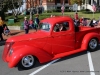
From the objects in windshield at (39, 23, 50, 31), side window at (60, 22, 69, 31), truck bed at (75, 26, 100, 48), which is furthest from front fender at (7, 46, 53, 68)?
truck bed at (75, 26, 100, 48)

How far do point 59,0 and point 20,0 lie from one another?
3250 centimetres

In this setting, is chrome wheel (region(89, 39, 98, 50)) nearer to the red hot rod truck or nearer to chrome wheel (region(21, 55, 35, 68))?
the red hot rod truck

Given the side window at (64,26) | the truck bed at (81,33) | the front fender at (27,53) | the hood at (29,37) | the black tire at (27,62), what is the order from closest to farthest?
the front fender at (27,53) < the black tire at (27,62) < the hood at (29,37) < the side window at (64,26) < the truck bed at (81,33)

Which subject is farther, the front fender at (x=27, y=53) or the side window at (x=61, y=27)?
the side window at (x=61, y=27)

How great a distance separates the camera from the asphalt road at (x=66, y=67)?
667 centimetres

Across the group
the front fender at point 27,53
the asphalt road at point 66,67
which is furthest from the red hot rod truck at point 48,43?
the asphalt road at point 66,67

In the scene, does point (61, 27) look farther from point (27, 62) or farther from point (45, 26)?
point (27, 62)

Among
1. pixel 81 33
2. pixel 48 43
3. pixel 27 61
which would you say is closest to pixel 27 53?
pixel 27 61

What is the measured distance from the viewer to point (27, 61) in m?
7.18

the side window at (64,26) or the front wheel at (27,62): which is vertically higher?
the side window at (64,26)

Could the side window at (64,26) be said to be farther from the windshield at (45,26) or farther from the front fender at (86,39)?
the front fender at (86,39)

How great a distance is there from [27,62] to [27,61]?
42mm

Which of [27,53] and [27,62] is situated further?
[27,62]

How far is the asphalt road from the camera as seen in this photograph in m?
6.67
